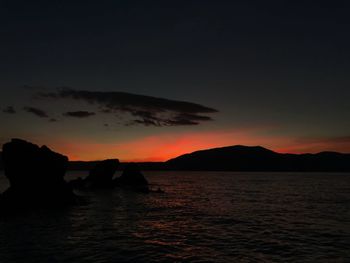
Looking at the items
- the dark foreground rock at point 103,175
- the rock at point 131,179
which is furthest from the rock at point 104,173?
the rock at point 131,179

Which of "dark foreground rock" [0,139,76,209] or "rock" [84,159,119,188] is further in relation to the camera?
"rock" [84,159,119,188]

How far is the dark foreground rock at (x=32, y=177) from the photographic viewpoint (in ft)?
157

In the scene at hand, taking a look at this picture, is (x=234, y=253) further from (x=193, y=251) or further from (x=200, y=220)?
(x=200, y=220)

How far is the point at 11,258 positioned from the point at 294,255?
19.0 meters

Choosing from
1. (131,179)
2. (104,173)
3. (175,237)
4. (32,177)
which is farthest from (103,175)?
(175,237)

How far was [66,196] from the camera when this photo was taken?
177 feet

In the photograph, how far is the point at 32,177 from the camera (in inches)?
1944

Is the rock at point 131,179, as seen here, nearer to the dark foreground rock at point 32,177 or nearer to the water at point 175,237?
the dark foreground rock at point 32,177

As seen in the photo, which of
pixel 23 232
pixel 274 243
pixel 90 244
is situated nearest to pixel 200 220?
pixel 274 243

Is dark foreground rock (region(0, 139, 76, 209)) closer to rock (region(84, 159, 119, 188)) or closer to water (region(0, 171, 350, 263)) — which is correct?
water (region(0, 171, 350, 263))

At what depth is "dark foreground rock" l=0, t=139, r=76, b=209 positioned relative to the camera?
47844 millimetres

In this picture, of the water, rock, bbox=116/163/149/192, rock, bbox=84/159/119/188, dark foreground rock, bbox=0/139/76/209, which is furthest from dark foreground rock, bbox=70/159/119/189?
the water

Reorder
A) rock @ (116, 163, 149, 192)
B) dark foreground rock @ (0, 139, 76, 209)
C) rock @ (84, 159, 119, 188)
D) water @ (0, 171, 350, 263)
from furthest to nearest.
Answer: rock @ (116, 163, 149, 192)
rock @ (84, 159, 119, 188)
dark foreground rock @ (0, 139, 76, 209)
water @ (0, 171, 350, 263)

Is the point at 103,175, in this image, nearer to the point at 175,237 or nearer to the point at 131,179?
the point at 131,179
